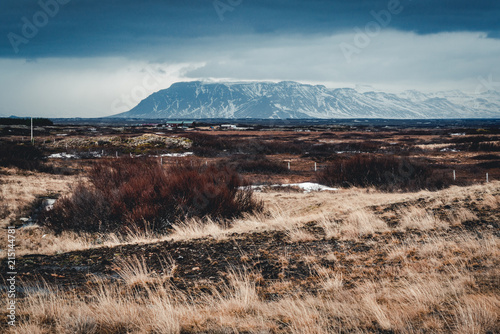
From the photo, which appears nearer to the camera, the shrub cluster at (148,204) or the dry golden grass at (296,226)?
the dry golden grass at (296,226)

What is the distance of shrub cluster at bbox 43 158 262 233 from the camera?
10.0 metres

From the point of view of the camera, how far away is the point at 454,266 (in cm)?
477

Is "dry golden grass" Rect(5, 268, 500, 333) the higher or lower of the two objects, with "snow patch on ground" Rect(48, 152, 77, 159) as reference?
higher

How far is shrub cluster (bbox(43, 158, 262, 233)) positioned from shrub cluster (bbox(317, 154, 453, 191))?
9.93m

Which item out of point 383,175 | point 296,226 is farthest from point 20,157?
point 383,175

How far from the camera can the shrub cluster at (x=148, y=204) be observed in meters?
10.0

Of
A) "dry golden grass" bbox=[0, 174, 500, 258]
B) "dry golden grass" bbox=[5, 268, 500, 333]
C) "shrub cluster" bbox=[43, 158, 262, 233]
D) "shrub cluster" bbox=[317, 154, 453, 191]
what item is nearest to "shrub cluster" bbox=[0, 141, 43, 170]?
"shrub cluster" bbox=[43, 158, 262, 233]

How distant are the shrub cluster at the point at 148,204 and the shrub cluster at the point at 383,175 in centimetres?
993

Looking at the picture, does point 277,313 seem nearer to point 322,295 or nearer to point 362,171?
point 322,295

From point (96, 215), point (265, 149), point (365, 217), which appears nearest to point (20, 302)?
point (96, 215)

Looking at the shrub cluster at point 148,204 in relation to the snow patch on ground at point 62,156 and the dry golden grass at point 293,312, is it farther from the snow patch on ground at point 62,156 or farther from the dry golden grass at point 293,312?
the snow patch on ground at point 62,156

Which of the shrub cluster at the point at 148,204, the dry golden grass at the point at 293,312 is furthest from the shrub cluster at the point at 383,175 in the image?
the dry golden grass at the point at 293,312

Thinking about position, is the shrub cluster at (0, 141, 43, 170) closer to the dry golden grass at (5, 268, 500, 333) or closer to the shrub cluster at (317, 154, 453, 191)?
the shrub cluster at (317, 154, 453, 191)

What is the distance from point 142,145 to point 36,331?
1634 inches
